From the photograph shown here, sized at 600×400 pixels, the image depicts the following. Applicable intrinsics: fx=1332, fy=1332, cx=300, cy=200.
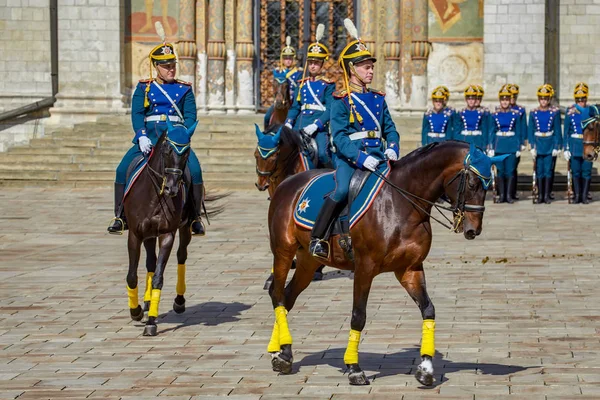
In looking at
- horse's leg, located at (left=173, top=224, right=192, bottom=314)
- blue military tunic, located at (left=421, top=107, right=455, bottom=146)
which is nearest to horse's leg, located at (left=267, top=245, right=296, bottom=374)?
horse's leg, located at (left=173, top=224, right=192, bottom=314)

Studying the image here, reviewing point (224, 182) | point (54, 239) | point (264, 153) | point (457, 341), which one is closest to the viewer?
point (457, 341)

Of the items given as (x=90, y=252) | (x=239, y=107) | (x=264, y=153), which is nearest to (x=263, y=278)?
(x=264, y=153)

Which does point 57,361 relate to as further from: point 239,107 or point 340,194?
point 239,107

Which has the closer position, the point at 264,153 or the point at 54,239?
the point at 264,153

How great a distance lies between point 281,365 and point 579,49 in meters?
21.6

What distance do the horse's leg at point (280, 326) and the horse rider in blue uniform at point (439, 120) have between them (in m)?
14.1

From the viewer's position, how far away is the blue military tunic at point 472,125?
24219mm

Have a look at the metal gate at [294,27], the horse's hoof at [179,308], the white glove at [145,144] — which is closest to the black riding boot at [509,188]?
the metal gate at [294,27]

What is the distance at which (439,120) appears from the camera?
24.1m

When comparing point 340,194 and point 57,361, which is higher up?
point 340,194

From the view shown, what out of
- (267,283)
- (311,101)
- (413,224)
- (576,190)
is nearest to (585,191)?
(576,190)

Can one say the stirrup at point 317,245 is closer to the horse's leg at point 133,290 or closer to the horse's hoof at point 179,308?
the horse's leg at point 133,290

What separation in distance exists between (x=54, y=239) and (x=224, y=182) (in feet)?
23.9

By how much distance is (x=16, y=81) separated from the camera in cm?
2966
